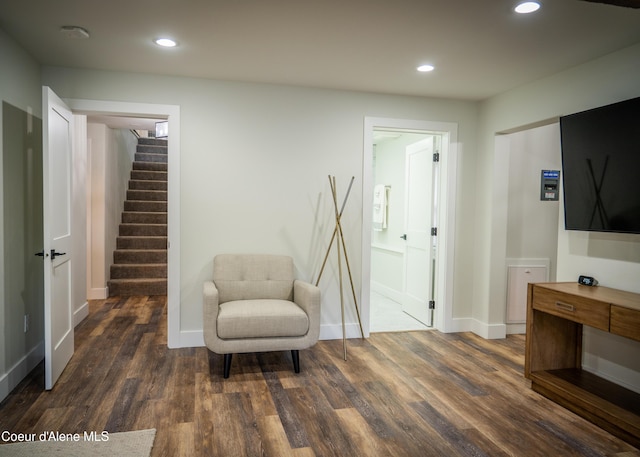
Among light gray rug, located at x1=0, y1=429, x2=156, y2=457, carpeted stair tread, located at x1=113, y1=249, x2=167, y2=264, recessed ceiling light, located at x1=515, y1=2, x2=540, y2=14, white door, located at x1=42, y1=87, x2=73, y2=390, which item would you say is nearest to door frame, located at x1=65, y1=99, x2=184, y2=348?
white door, located at x1=42, y1=87, x2=73, y2=390

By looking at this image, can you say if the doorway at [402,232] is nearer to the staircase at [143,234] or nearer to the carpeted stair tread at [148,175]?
the staircase at [143,234]

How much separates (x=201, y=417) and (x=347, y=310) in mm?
1982

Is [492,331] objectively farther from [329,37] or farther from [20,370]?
[20,370]

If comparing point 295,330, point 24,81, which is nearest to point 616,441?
point 295,330

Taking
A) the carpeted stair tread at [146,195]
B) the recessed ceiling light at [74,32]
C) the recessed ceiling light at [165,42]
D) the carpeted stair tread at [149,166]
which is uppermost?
the recessed ceiling light at [165,42]

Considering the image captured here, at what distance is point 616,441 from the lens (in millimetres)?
2475

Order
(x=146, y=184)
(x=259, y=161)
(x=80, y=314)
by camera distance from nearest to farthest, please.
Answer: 1. (x=259, y=161)
2. (x=80, y=314)
3. (x=146, y=184)

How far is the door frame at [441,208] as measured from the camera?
4336 mm

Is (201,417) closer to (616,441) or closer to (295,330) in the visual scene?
(295,330)

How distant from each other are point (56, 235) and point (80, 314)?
2.00 meters

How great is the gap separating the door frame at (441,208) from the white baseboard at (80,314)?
2905mm

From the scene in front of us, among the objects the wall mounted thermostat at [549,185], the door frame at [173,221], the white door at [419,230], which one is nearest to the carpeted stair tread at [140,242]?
the door frame at [173,221]

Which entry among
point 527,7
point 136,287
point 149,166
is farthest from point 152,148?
point 527,7

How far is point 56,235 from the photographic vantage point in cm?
310
